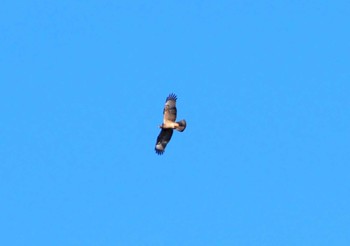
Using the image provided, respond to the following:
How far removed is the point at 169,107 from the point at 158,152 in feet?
8.93

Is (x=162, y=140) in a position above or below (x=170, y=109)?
below

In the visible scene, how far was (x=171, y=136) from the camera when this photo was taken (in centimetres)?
4350

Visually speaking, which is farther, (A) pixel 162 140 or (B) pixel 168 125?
(A) pixel 162 140

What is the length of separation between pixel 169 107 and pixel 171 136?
171 centimetres

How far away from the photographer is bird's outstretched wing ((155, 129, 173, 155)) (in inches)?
1703

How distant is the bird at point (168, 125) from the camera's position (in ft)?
140

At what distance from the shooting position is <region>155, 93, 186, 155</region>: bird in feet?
140

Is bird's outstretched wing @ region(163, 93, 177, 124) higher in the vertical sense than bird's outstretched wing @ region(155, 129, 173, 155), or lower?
higher

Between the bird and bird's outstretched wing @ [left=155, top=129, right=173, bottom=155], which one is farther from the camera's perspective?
bird's outstretched wing @ [left=155, top=129, right=173, bottom=155]

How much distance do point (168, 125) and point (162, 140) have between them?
122cm

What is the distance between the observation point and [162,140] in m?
43.7

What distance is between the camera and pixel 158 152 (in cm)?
4312

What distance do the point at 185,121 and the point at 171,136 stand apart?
1619 millimetres

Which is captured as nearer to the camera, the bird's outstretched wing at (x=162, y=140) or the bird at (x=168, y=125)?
the bird at (x=168, y=125)
